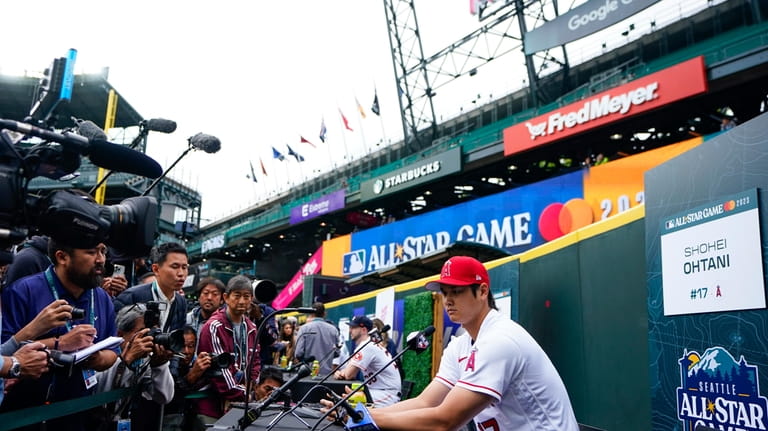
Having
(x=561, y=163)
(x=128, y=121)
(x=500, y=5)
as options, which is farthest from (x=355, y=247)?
(x=128, y=121)

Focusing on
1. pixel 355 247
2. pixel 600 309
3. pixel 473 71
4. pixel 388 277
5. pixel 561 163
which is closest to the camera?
pixel 600 309

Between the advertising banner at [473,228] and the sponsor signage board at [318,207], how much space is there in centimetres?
421

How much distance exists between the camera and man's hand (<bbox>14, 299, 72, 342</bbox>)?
2.44 metres

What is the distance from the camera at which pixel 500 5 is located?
25781 millimetres

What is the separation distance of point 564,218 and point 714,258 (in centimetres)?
1104

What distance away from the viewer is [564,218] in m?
14.5

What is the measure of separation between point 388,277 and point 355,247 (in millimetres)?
10267

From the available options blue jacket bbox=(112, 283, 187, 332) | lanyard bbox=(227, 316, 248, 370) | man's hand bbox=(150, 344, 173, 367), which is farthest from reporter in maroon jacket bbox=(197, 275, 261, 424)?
man's hand bbox=(150, 344, 173, 367)

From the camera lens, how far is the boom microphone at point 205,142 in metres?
4.47

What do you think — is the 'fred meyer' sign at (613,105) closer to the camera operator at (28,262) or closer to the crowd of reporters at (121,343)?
the crowd of reporters at (121,343)

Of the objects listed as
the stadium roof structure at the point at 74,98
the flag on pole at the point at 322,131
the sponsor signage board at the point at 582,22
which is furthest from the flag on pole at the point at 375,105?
the stadium roof structure at the point at 74,98

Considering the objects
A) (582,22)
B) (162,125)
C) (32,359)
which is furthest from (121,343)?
(582,22)

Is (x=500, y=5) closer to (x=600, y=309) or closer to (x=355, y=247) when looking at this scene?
(x=355, y=247)

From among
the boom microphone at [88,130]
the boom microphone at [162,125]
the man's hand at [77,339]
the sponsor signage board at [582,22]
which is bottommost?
the man's hand at [77,339]
